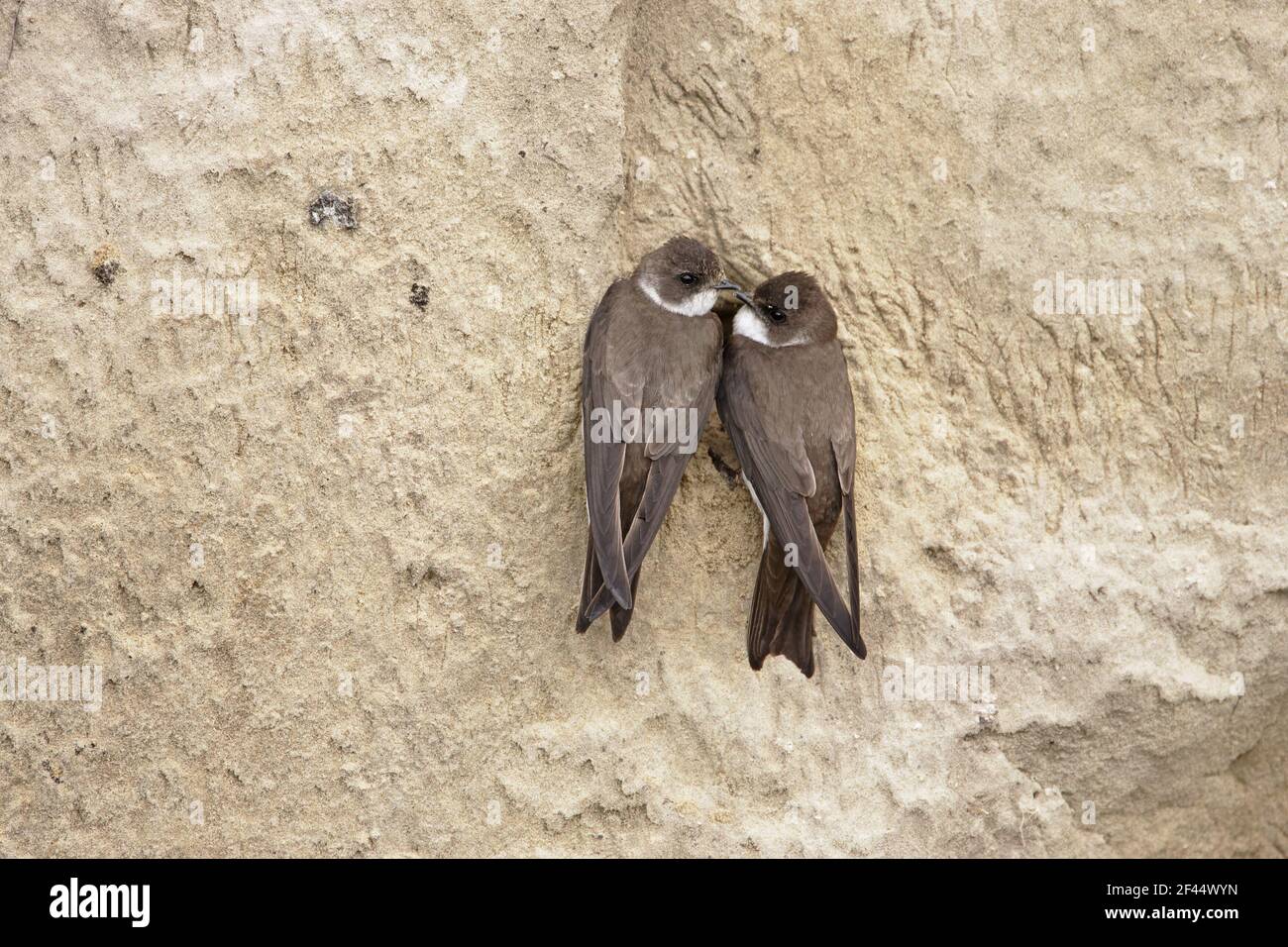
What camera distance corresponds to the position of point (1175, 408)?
3.06 meters

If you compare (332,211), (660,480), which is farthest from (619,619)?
(332,211)

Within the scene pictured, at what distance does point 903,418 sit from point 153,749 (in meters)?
1.88

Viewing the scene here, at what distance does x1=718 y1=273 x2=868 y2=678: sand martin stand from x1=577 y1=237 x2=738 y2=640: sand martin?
0.33 ft

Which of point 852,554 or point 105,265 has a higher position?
point 105,265

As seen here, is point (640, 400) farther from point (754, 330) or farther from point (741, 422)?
point (754, 330)

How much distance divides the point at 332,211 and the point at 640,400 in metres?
0.81

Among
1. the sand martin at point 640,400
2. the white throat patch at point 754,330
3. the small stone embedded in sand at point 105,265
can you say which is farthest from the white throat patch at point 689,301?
the small stone embedded in sand at point 105,265

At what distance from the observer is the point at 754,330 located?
3004mm

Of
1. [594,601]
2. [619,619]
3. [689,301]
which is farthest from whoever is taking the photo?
[689,301]

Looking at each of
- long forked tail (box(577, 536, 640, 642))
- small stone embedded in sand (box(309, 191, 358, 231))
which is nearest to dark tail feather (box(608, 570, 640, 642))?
long forked tail (box(577, 536, 640, 642))

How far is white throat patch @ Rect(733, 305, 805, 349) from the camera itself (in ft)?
9.62

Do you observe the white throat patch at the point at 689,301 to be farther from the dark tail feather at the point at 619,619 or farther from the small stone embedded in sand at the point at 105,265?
the small stone embedded in sand at the point at 105,265

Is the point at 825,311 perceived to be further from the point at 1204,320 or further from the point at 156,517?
the point at 156,517

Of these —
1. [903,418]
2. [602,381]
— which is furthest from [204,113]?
[903,418]
